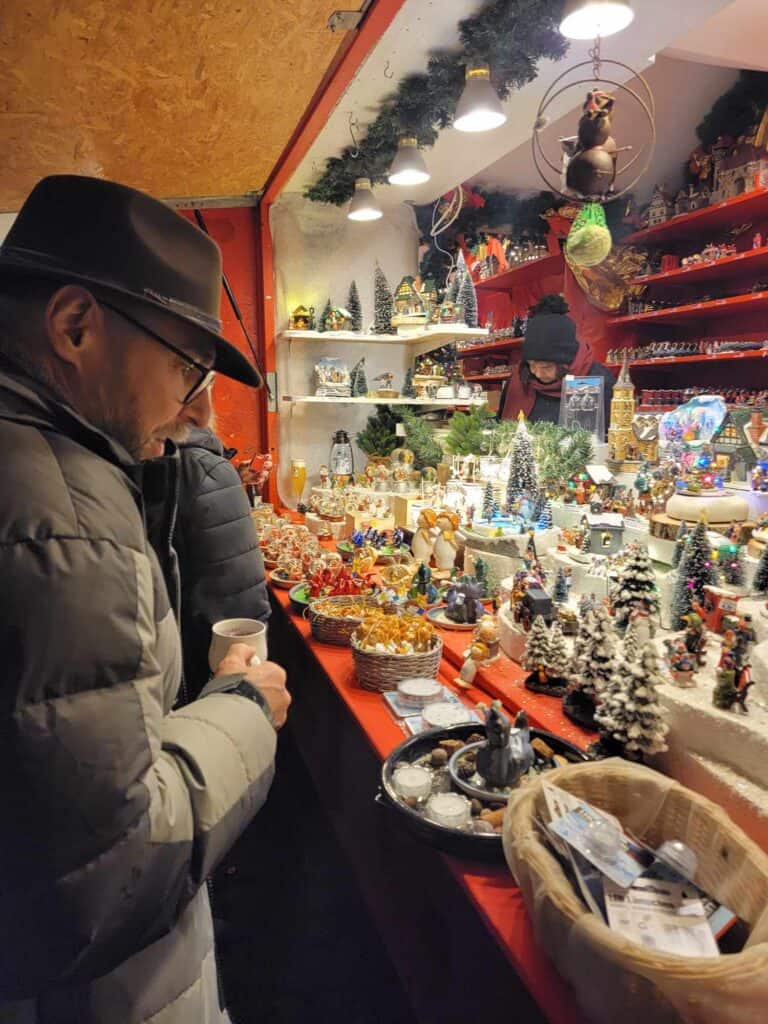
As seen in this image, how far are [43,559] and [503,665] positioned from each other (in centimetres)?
162

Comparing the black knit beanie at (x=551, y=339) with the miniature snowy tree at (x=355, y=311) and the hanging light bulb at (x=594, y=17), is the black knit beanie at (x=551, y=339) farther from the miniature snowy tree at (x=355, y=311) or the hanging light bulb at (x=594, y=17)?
the hanging light bulb at (x=594, y=17)

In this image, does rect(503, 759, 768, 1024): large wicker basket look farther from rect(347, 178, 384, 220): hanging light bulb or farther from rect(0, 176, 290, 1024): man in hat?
rect(347, 178, 384, 220): hanging light bulb

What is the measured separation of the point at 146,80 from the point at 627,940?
3073mm

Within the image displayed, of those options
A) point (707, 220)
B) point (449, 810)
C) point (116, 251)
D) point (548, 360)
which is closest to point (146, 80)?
point (116, 251)

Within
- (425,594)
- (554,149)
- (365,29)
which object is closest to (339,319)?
(365,29)

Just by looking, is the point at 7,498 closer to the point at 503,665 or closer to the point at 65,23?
the point at 503,665

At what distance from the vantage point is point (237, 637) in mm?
1548

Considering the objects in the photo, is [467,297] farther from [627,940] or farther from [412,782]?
[627,940]

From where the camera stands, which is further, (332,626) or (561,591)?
(332,626)

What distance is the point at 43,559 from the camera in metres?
0.76

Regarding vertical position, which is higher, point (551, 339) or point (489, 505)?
point (551, 339)

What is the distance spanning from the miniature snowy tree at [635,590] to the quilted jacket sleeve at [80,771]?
1.32 metres

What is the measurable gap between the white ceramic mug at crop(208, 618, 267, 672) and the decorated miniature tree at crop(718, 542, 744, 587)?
54.6 inches

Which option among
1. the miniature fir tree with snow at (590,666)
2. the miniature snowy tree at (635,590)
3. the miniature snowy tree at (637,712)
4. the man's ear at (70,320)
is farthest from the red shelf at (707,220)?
the man's ear at (70,320)
